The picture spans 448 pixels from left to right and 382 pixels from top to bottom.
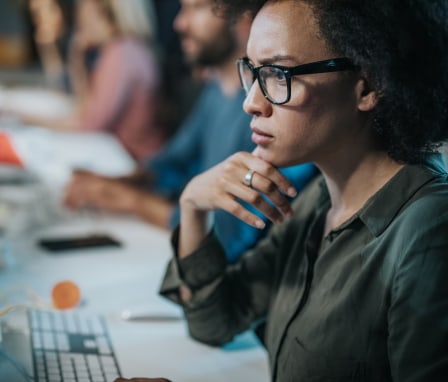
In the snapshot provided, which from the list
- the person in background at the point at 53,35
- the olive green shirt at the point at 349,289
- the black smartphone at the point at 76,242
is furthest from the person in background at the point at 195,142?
the person in background at the point at 53,35

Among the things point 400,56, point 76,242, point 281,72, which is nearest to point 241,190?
point 281,72

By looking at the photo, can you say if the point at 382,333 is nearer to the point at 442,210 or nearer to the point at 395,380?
the point at 395,380

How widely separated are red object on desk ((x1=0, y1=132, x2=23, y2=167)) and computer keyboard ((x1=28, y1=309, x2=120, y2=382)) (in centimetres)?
109

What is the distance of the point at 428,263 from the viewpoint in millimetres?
782

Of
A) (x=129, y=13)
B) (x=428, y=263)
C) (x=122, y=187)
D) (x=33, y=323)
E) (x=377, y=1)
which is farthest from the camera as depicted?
(x=129, y=13)

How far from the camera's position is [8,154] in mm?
2307

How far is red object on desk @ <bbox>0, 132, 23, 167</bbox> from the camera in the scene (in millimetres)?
2211

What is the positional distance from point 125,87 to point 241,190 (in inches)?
77.6

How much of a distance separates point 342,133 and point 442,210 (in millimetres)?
210

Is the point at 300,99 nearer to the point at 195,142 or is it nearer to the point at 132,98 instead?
the point at 195,142

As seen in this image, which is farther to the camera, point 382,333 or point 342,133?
point 342,133

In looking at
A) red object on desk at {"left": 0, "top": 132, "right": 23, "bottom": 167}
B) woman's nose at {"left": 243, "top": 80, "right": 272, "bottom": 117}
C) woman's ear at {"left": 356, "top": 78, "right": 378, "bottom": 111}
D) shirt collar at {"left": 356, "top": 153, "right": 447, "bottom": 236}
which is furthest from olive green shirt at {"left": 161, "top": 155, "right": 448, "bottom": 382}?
red object on desk at {"left": 0, "top": 132, "right": 23, "bottom": 167}

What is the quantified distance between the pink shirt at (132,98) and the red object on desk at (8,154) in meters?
0.58

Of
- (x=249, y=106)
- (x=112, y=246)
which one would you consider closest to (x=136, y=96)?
(x=112, y=246)
